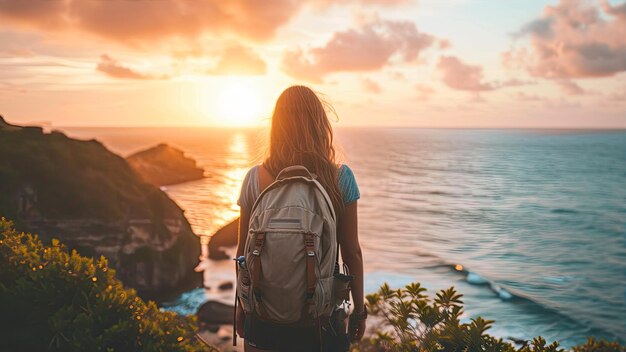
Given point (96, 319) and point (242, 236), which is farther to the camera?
point (96, 319)

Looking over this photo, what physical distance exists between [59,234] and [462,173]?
3660 inches

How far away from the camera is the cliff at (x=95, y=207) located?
15141 millimetres

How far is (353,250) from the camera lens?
310 centimetres

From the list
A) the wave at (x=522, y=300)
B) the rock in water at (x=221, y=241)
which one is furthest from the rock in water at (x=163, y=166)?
the wave at (x=522, y=300)

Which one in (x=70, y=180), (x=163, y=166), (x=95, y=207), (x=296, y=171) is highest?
(x=296, y=171)

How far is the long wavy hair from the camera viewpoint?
2.96 m

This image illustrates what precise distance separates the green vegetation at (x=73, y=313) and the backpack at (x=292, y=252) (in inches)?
92.6

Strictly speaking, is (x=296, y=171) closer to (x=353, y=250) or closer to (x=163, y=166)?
(x=353, y=250)

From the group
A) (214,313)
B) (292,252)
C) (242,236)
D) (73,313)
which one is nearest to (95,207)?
(214,313)

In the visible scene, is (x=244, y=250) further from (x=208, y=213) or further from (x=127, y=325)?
(x=208, y=213)

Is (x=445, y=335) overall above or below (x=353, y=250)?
below

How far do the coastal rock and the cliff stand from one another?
1.64m

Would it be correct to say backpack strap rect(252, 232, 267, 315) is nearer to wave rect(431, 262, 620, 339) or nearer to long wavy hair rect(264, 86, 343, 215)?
long wavy hair rect(264, 86, 343, 215)

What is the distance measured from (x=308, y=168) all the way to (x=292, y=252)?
526 mm
